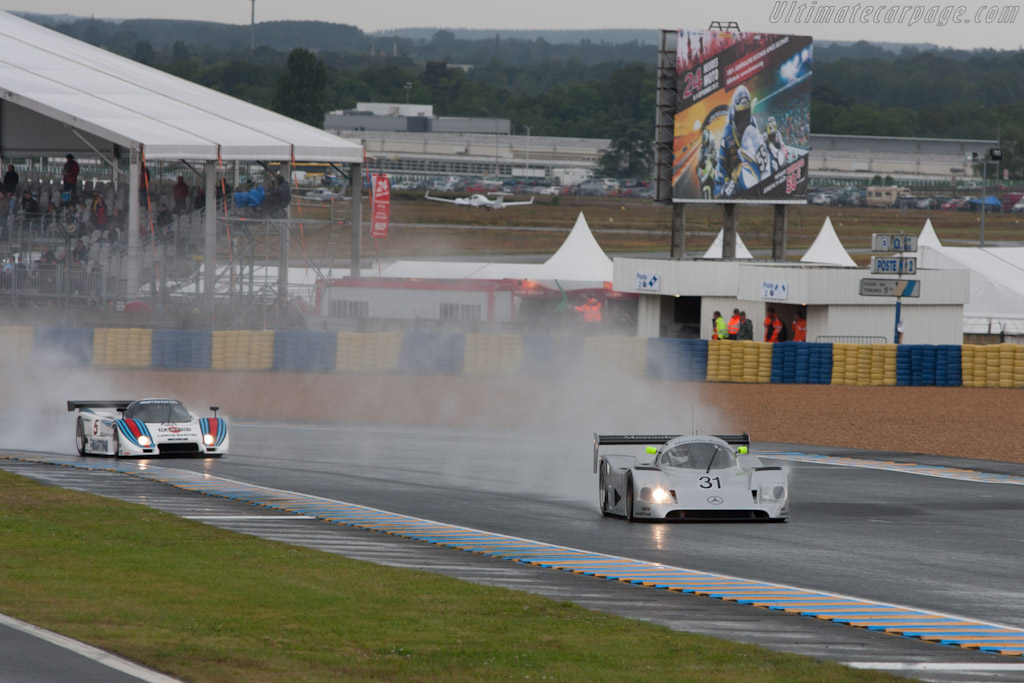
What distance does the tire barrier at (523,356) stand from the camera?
114ft

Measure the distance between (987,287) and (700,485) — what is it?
3581cm

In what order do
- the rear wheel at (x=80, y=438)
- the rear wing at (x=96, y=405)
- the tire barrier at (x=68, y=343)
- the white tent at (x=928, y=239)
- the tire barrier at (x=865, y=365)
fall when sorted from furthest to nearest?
the white tent at (x=928, y=239) < the tire barrier at (x=68, y=343) < the tire barrier at (x=865, y=365) < the rear wing at (x=96, y=405) < the rear wheel at (x=80, y=438)

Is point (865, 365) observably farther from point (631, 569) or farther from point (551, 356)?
point (631, 569)

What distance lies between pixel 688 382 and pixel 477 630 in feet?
83.6

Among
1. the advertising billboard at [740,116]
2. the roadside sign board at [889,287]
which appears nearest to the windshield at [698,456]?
the roadside sign board at [889,287]

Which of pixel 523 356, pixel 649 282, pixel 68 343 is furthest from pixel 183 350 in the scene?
pixel 649 282

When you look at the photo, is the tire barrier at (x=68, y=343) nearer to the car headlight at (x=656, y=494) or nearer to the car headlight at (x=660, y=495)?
the car headlight at (x=656, y=494)

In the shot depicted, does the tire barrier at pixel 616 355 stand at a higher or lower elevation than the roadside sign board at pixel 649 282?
lower

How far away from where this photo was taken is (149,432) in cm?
2395

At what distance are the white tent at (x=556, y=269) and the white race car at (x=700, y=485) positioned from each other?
3330cm

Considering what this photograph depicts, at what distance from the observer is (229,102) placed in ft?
172

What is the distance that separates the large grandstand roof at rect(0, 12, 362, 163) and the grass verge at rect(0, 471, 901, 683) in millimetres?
28645

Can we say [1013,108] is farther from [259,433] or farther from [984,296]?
[259,433]

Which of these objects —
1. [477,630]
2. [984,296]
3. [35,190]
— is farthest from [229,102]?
[477,630]
